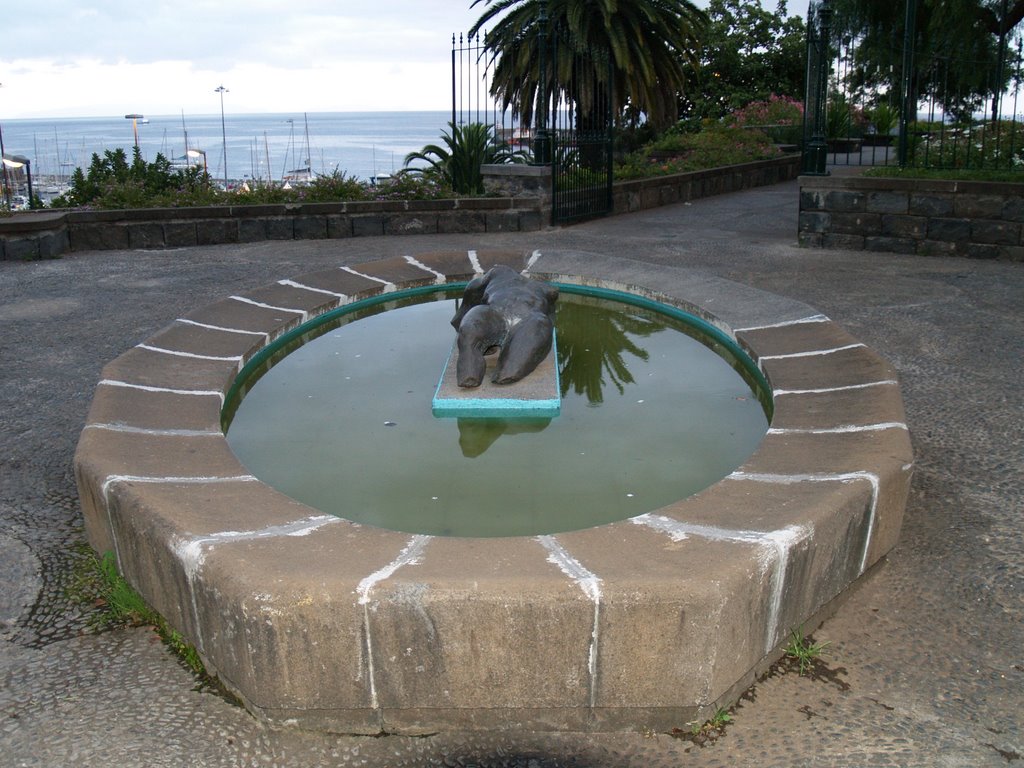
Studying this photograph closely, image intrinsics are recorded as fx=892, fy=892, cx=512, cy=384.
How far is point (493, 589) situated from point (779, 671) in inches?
34.9

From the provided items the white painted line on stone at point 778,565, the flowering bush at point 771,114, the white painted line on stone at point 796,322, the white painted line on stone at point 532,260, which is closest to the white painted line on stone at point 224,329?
the white painted line on stone at point 532,260

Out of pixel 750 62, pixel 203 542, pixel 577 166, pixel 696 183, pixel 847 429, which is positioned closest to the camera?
pixel 203 542

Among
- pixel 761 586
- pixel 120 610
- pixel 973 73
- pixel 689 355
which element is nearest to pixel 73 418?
pixel 120 610

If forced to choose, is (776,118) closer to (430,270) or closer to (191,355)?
(430,270)

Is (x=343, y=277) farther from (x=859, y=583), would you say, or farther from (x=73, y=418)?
(x=859, y=583)

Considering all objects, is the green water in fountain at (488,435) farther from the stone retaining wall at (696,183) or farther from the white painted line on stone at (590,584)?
the stone retaining wall at (696,183)

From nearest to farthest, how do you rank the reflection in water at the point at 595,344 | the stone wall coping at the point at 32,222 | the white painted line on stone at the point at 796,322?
the reflection in water at the point at 595,344
the white painted line on stone at the point at 796,322
the stone wall coping at the point at 32,222

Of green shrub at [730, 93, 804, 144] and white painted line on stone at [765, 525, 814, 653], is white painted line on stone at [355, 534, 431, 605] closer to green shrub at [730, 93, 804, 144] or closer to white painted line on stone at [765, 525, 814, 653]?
white painted line on stone at [765, 525, 814, 653]

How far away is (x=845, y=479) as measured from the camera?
9.10 ft

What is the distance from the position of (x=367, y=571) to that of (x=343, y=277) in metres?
4.07

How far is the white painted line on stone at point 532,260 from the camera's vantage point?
6.50 metres

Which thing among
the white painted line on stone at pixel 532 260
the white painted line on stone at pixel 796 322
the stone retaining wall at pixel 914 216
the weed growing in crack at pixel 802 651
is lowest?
the weed growing in crack at pixel 802 651

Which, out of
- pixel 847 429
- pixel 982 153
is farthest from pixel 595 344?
pixel 982 153

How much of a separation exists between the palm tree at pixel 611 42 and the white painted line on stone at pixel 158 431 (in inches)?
494
